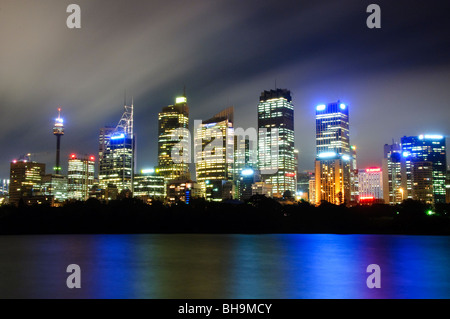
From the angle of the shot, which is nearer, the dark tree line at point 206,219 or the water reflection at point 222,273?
the water reflection at point 222,273

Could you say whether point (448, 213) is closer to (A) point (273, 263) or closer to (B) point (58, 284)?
(A) point (273, 263)

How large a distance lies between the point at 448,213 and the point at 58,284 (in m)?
100

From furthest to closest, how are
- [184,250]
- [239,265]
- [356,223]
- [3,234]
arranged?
[356,223] < [3,234] < [184,250] < [239,265]

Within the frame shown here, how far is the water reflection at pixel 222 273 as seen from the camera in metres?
29.8

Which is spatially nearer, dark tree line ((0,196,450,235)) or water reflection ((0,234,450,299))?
water reflection ((0,234,450,299))

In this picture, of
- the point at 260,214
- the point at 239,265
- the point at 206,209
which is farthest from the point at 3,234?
the point at 239,265

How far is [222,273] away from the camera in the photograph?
38.6 m

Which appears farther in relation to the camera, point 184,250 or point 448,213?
point 448,213

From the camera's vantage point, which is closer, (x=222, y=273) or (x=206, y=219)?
(x=222, y=273)

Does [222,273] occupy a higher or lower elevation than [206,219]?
lower

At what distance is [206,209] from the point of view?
111375 millimetres

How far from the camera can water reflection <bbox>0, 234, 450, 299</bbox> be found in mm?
29750

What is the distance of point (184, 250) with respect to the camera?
193ft

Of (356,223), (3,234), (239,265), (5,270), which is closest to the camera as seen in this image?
(5,270)
